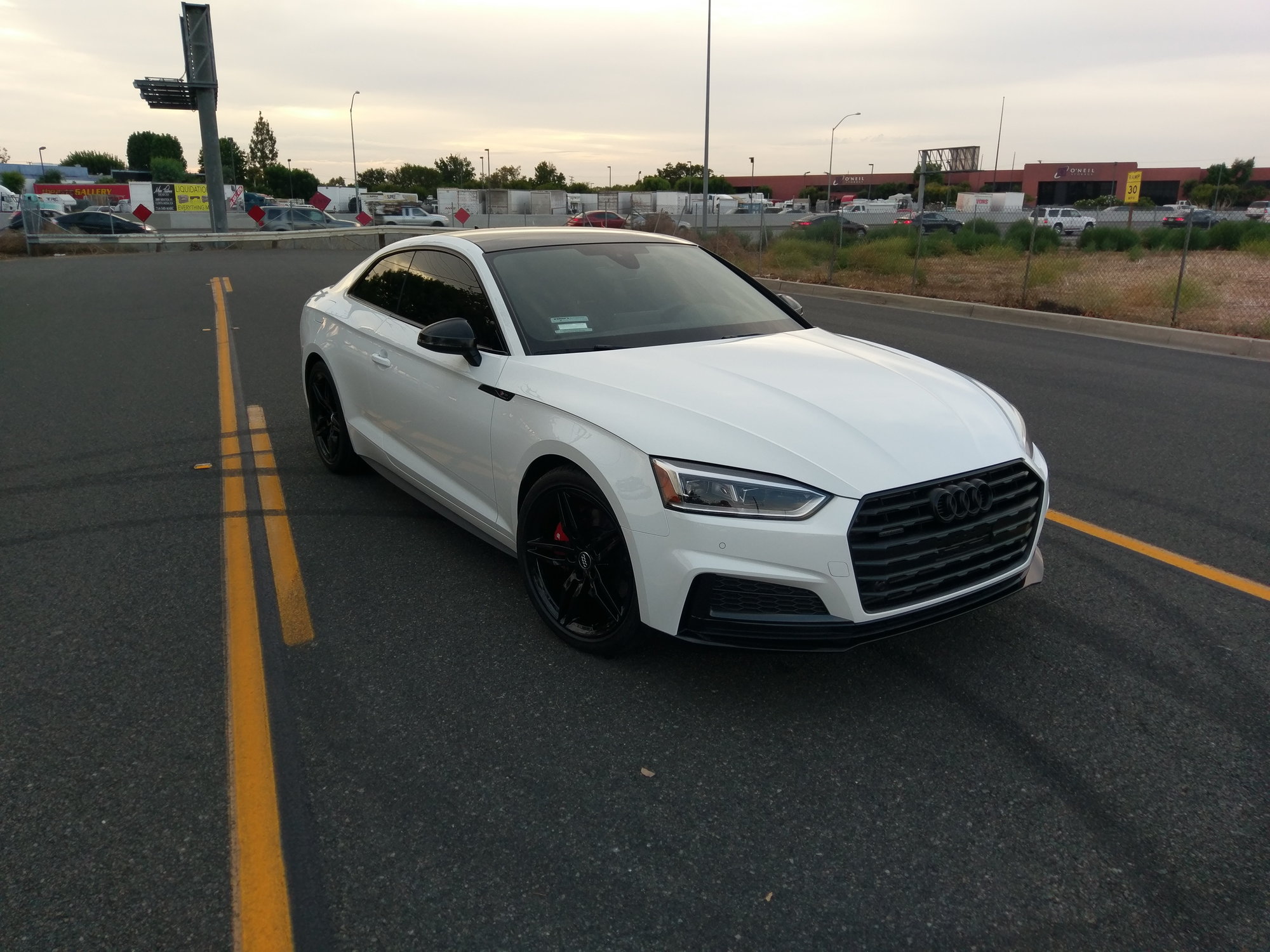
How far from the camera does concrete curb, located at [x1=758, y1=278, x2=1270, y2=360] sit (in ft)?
39.0

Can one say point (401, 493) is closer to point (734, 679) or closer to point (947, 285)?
point (734, 679)

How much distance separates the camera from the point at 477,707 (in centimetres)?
341

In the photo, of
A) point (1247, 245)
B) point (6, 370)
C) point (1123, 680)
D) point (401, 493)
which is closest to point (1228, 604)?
point (1123, 680)

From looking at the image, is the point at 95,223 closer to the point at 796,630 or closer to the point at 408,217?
the point at 408,217

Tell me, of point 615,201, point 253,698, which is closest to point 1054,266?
point 253,698

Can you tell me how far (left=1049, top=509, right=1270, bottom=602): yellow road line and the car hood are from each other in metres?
1.47

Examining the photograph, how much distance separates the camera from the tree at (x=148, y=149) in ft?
456

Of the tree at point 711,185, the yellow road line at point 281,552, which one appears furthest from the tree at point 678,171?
the yellow road line at point 281,552

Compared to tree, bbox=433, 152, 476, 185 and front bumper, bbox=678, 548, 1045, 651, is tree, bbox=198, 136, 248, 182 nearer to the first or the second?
tree, bbox=433, 152, 476, 185

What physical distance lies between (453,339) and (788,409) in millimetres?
1475

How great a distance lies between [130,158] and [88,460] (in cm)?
15807

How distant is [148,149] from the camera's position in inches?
5472

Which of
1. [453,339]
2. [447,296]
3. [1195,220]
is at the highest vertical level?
[1195,220]

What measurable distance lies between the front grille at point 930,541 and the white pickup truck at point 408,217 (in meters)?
37.9
